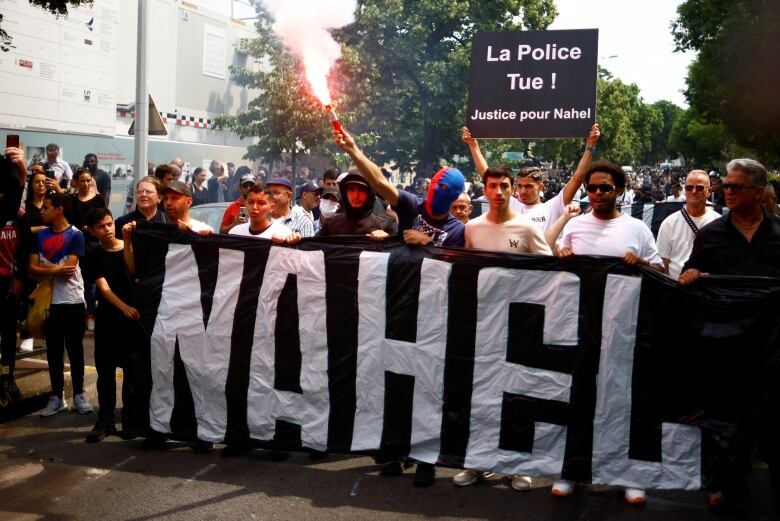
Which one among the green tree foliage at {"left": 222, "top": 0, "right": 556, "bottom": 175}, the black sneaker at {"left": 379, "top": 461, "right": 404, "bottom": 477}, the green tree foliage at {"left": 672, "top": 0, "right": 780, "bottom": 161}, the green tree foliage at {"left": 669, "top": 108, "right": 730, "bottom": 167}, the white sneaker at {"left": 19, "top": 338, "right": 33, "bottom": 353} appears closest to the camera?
the black sneaker at {"left": 379, "top": 461, "right": 404, "bottom": 477}

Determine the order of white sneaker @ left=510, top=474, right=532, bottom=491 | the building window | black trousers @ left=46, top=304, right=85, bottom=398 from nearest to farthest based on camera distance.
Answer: white sneaker @ left=510, top=474, right=532, bottom=491
black trousers @ left=46, top=304, right=85, bottom=398
the building window

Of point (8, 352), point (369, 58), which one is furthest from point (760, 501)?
point (369, 58)

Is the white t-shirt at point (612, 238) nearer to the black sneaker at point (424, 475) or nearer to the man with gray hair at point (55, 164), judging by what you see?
the black sneaker at point (424, 475)

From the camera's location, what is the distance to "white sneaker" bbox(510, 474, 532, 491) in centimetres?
528

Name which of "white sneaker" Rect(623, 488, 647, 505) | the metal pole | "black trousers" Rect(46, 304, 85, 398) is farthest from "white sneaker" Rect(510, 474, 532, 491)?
the metal pole

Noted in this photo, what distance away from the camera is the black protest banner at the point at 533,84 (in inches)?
341

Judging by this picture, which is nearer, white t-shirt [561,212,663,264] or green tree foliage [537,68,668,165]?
white t-shirt [561,212,663,264]

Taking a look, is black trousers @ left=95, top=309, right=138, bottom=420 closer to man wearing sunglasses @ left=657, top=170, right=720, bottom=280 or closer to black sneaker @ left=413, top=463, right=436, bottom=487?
black sneaker @ left=413, top=463, right=436, bottom=487

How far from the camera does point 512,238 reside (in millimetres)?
5586

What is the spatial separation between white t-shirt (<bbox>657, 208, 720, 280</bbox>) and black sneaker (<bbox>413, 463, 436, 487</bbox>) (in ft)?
8.39

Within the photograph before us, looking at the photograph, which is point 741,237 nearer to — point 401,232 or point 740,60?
point 401,232

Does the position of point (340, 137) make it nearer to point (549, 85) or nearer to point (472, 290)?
point (472, 290)

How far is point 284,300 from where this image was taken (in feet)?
19.2

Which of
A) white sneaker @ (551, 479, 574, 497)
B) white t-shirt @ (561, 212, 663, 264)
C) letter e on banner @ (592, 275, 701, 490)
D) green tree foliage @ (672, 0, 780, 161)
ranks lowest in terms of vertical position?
white sneaker @ (551, 479, 574, 497)
